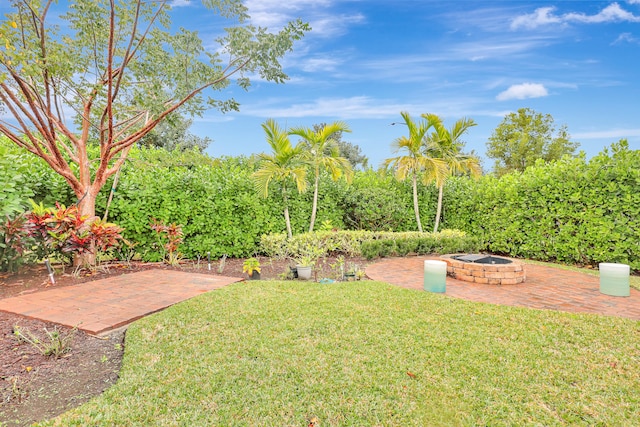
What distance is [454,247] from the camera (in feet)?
27.3

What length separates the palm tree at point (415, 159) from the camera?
9.25 m

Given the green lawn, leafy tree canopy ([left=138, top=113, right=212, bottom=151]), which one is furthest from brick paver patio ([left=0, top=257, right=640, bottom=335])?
leafy tree canopy ([left=138, top=113, right=212, bottom=151])

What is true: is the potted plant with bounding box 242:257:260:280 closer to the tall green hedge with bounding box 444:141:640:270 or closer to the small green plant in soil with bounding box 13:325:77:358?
the small green plant in soil with bounding box 13:325:77:358

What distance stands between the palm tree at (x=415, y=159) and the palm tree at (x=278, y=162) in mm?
2843

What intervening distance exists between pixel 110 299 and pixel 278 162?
4595mm

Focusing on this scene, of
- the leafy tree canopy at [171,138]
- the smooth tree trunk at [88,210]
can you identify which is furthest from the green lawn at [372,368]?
→ the leafy tree canopy at [171,138]

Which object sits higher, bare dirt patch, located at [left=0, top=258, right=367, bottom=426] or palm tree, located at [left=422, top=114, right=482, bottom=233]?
palm tree, located at [left=422, top=114, right=482, bottom=233]

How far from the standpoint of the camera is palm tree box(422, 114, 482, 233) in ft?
31.3

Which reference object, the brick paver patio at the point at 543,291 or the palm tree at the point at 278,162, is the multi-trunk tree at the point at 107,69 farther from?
the brick paver patio at the point at 543,291

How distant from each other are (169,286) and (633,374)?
5.46m

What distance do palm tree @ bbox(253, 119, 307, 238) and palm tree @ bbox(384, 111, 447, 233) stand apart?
A: 284 cm

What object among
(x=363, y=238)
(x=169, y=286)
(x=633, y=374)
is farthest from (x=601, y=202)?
(x=169, y=286)

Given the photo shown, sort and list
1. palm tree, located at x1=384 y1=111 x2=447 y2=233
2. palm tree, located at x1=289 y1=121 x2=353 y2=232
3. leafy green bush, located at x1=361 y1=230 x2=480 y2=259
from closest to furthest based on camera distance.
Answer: leafy green bush, located at x1=361 y1=230 x2=480 y2=259 < palm tree, located at x1=289 y1=121 x2=353 y2=232 < palm tree, located at x1=384 y1=111 x2=447 y2=233

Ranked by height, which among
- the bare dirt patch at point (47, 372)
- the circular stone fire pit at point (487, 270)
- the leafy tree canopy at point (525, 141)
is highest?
the leafy tree canopy at point (525, 141)
